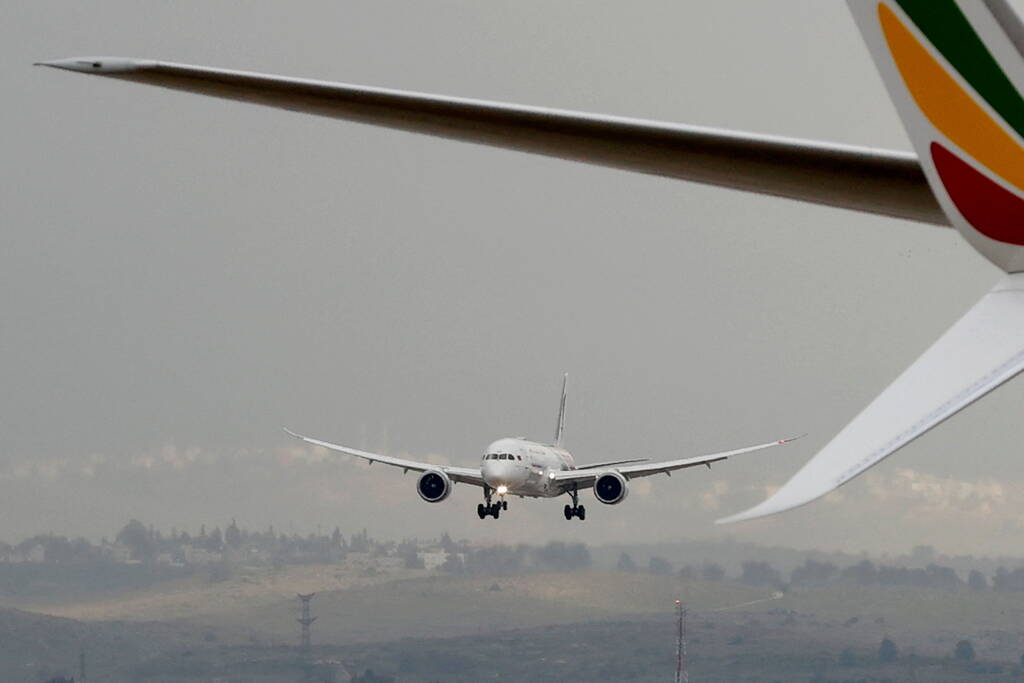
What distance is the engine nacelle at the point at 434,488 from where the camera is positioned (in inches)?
2542

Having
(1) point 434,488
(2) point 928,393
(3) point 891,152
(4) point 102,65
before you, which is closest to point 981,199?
(3) point 891,152

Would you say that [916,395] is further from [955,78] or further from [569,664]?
[569,664]

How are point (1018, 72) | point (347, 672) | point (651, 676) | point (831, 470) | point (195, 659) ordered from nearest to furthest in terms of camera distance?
1. point (831, 470)
2. point (1018, 72)
3. point (347, 672)
4. point (651, 676)
5. point (195, 659)

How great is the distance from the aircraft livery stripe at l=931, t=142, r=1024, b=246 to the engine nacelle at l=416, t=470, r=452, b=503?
61590mm

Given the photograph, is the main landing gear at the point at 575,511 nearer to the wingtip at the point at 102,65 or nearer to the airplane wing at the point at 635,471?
the airplane wing at the point at 635,471

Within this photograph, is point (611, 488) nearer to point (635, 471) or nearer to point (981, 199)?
point (635, 471)

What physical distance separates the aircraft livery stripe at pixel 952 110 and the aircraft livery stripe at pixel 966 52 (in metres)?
0.03

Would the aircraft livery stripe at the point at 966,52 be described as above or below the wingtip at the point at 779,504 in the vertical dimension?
above

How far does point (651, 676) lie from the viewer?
156m

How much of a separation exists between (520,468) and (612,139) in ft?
204

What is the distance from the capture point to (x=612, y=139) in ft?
11.8

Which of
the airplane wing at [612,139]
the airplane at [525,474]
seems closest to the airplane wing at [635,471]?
the airplane at [525,474]

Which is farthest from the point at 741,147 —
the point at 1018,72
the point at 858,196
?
the point at 1018,72

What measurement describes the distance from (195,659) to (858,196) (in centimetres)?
17293
